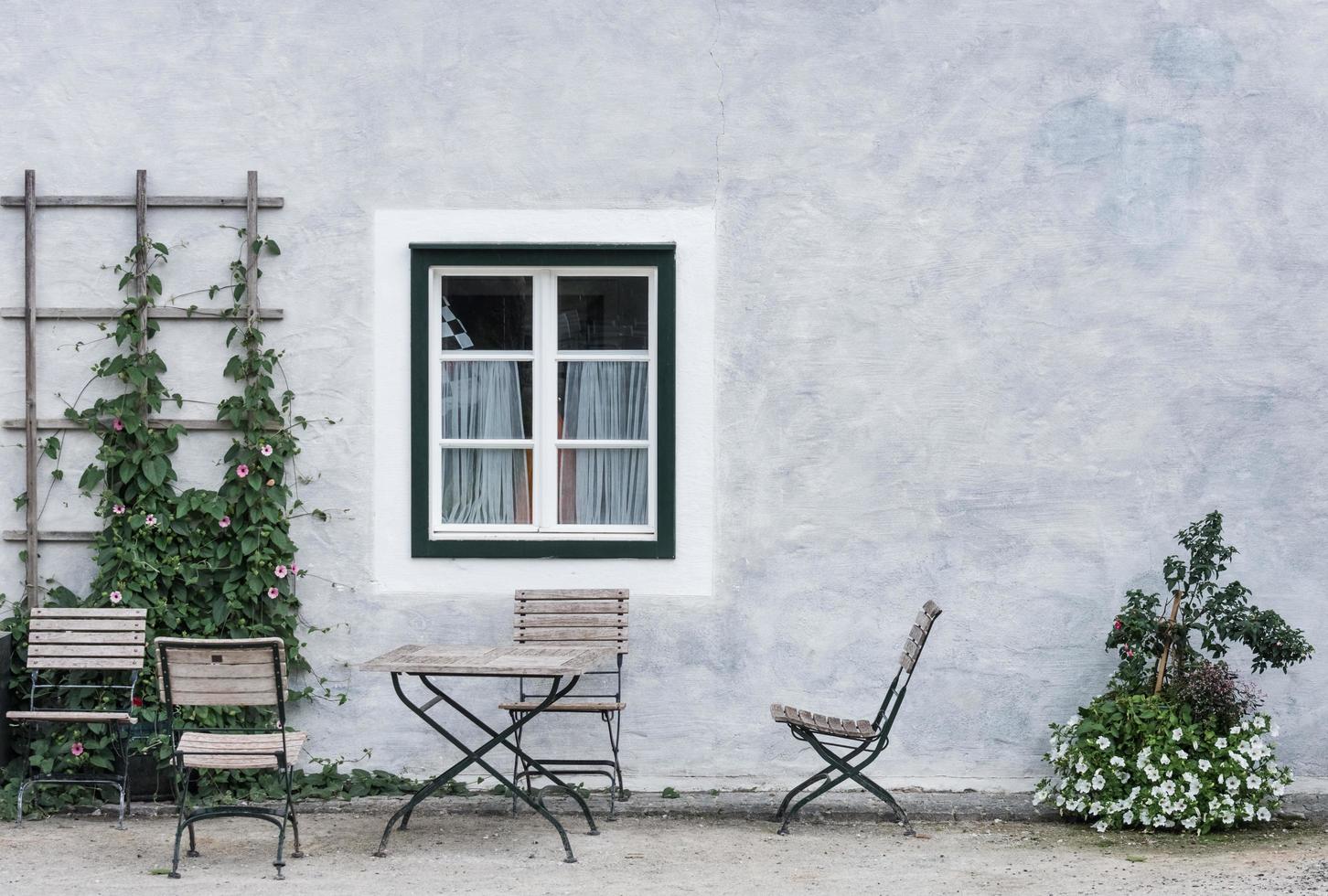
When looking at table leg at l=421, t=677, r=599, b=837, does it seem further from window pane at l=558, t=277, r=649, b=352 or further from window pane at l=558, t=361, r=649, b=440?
window pane at l=558, t=277, r=649, b=352

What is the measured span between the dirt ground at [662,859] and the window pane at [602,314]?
2185 millimetres

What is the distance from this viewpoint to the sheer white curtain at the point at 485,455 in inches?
270

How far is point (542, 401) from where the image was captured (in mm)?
6816

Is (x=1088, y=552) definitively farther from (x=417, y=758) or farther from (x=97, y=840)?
(x=97, y=840)

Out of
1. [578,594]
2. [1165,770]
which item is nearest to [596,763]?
[578,594]

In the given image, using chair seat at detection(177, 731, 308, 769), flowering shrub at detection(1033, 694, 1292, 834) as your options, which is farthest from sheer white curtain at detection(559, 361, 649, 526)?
flowering shrub at detection(1033, 694, 1292, 834)

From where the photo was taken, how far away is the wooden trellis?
6.63 meters

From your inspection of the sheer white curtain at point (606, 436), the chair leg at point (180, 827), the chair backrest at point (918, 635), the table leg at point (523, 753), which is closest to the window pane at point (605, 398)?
the sheer white curtain at point (606, 436)

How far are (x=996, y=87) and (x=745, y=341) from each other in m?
1.63

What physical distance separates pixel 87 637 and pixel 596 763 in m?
2.31

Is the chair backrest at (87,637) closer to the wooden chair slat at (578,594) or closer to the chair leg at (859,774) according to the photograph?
the wooden chair slat at (578,594)

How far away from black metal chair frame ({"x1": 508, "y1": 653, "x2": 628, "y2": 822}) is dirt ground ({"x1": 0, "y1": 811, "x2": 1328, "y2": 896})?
201 millimetres

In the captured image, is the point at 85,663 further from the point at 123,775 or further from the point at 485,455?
the point at 485,455

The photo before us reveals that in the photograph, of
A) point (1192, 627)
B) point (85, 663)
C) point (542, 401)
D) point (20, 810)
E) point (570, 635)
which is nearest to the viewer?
point (20, 810)
